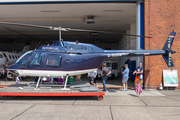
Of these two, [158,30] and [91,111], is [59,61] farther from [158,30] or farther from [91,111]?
[158,30]

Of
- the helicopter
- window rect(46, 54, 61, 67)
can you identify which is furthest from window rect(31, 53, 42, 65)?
window rect(46, 54, 61, 67)

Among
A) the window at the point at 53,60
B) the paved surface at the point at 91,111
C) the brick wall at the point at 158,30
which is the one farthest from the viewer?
the brick wall at the point at 158,30

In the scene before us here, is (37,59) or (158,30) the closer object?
(37,59)

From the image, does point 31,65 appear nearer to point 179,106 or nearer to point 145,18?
point 179,106

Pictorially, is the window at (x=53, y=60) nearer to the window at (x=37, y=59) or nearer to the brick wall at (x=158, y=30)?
the window at (x=37, y=59)

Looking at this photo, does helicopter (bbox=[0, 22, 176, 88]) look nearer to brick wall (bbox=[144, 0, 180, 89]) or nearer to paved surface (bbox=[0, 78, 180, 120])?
paved surface (bbox=[0, 78, 180, 120])

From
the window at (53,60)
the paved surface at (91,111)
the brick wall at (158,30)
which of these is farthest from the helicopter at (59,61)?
the brick wall at (158,30)

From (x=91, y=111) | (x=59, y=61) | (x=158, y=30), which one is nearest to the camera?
(x=91, y=111)

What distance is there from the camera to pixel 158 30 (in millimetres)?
10859

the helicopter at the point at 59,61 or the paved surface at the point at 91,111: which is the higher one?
the helicopter at the point at 59,61

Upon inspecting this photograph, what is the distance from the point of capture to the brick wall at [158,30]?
10.8 metres

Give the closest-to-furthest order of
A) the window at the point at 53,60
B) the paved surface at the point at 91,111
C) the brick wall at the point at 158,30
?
the paved surface at the point at 91,111, the window at the point at 53,60, the brick wall at the point at 158,30

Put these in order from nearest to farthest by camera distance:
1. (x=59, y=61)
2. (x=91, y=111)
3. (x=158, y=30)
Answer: (x=91, y=111) → (x=59, y=61) → (x=158, y=30)

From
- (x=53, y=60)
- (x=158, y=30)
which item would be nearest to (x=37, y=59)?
(x=53, y=60)
